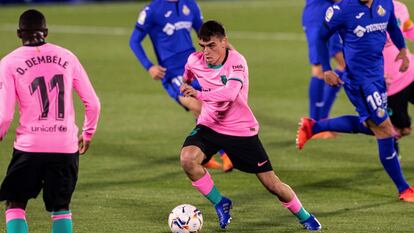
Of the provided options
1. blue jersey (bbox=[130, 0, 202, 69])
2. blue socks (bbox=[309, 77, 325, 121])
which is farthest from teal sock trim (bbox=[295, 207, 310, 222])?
blue socks (bbox=[309, 77, 325, 121])

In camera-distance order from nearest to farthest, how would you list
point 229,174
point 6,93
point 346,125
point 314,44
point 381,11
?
1. point 6,93
2. point 381,11
3. point 314,44
4. point 346,125
5. point 229,174

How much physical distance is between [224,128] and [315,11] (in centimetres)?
486

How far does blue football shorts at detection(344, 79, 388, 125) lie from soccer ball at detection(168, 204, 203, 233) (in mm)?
2314

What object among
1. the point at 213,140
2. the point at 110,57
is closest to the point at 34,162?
the point at 213,140

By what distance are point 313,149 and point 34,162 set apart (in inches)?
251

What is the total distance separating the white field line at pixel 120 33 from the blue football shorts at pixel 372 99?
15.6 m

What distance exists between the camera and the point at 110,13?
3262 cm

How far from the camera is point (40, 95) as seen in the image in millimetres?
7312

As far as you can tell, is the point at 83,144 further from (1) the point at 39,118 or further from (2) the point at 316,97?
(2) the point at 316,97

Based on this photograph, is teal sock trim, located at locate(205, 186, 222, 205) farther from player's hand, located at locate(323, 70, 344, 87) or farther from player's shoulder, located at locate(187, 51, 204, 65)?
player's hand, located at locate(323, 70, 344, 87)

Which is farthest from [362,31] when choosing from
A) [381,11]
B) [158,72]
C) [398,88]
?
[158,72]

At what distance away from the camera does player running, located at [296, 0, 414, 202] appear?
32.9ft

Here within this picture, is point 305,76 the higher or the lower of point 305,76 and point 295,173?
the lower

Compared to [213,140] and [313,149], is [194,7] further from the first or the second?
[213,140]
